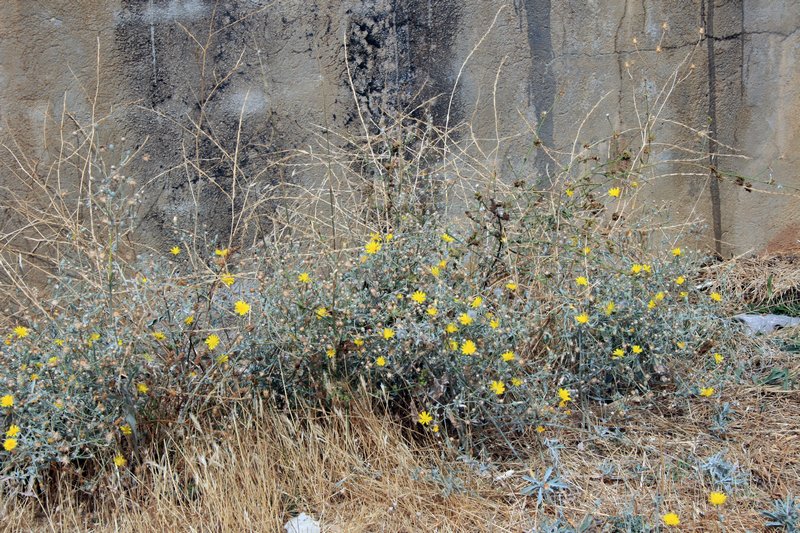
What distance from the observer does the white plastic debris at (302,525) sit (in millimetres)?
2168

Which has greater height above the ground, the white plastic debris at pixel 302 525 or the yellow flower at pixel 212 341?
the yellow flower at pixel 212 341

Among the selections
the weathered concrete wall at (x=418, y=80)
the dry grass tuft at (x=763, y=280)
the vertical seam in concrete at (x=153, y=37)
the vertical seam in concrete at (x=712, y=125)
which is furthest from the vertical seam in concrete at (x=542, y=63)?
the vertical seam in concrete at (x=153, y=37)

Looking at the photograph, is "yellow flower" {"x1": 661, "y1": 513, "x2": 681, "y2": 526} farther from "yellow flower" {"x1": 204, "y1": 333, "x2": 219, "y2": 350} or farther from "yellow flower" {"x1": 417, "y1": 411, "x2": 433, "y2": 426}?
"yellow flower" {"x1": 204, "y1": 333, "x2": 219, "y2": 350}

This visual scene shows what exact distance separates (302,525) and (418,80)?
2049 millimetres

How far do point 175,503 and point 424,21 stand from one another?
7.43 feet

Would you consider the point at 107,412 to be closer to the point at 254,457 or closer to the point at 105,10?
the point at 254,457

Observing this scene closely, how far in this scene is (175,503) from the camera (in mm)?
2264

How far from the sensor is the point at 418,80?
3.45 m

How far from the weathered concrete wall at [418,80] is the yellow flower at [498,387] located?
141 centimetres

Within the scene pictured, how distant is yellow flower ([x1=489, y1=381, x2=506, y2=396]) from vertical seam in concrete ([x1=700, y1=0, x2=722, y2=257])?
1775 mm

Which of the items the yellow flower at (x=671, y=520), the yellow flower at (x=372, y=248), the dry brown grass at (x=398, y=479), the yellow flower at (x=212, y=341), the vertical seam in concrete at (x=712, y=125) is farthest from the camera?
the vertical seam in concrete at (x=712, y=125)

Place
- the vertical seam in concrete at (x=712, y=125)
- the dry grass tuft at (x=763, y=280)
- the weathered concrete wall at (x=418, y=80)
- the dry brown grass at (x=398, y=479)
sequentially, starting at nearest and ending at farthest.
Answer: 1. the dry brown grass at (x=398, y=479)
2. the weathered concrete wall at (x=418, y=80)
3. the dry grass tuft at (x=763, y=280)
4. the vertical seam in concrete at (x=712, y=125)

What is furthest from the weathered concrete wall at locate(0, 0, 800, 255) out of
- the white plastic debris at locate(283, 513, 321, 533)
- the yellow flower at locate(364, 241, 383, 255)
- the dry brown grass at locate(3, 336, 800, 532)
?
the white plastic debris at locate(283, 513, 321, 533)

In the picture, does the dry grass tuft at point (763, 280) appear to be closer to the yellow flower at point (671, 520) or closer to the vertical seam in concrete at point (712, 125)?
the vertical seam in concrete at point (712, 125)
